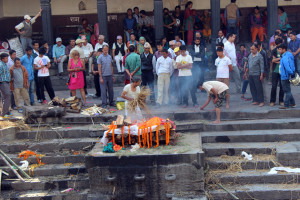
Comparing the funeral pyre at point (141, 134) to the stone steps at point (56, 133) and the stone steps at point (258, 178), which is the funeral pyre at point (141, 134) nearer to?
the stone steps at point (258, 178)

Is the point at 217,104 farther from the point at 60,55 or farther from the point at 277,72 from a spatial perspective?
the point at 60,55

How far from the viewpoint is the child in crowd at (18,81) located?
11.8 metres

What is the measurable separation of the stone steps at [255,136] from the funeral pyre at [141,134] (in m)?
1.31

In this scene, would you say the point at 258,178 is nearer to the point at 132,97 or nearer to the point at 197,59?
the point at 132,97

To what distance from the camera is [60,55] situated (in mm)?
15953

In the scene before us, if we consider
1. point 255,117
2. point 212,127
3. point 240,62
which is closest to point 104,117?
point 212,127

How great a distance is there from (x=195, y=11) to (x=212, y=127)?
29.2 ft

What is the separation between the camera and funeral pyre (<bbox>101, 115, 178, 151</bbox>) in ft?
29.0

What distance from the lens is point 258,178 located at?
8.66 m

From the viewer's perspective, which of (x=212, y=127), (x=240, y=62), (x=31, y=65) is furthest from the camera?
(x=240, y=62)

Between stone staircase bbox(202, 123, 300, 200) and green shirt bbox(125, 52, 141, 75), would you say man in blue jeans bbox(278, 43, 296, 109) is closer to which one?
stone staircase bbox(202, 123, 300, 200)

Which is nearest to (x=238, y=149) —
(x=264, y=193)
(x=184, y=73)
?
(x=264, y=193)

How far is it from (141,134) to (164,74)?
3.68 metres

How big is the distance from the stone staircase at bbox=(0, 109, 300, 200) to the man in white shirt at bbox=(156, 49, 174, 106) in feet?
3.62
